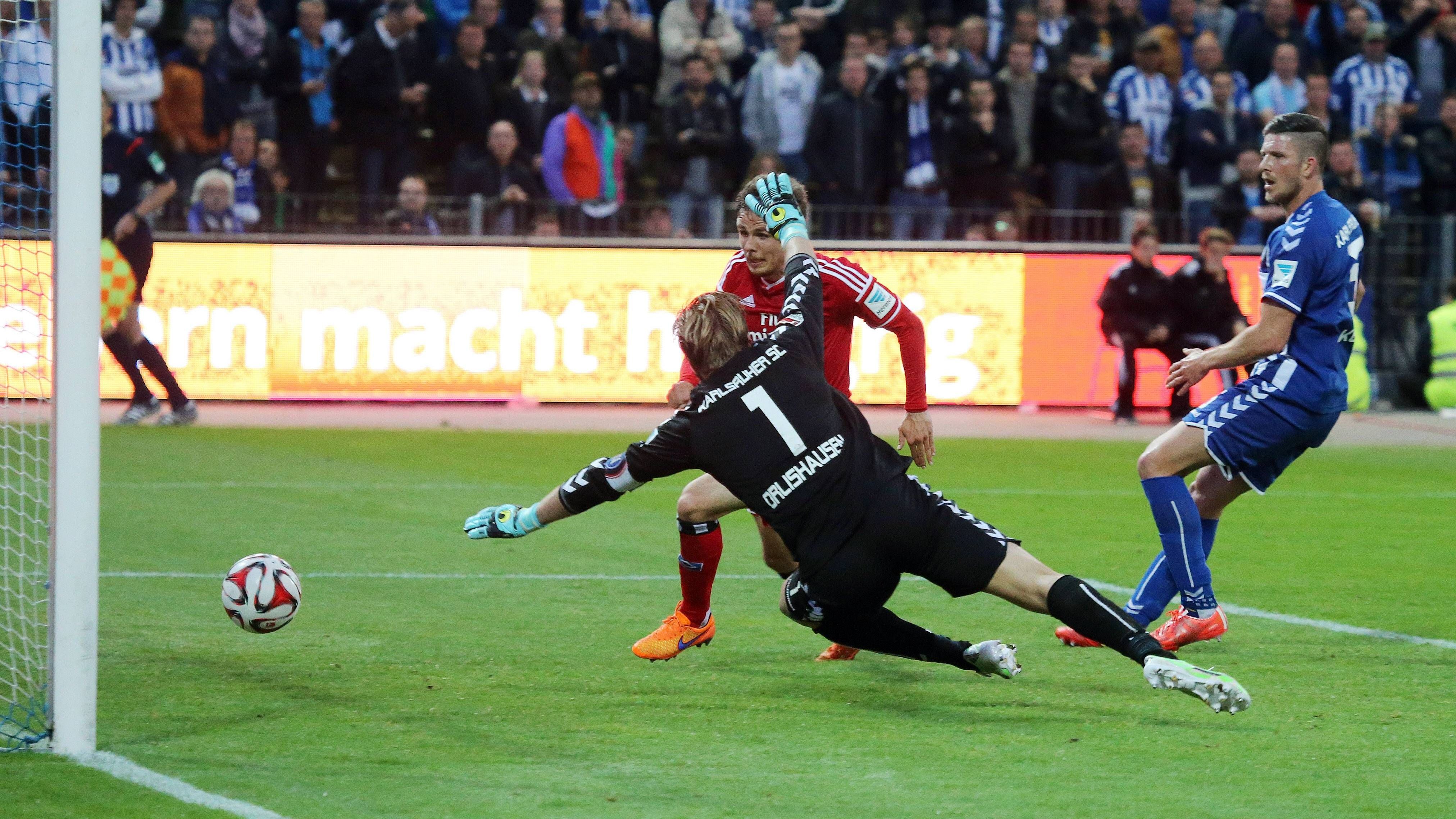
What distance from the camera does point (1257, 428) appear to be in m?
6.57

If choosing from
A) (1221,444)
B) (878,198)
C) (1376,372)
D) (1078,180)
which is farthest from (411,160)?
(1221,444)

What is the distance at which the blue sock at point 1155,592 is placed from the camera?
6.95 meters

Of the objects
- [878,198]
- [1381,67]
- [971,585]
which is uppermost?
[1381,67]

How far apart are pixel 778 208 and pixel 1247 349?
171 cm

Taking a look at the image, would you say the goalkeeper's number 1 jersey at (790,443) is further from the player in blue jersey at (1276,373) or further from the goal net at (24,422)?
the goal net at (24,422)

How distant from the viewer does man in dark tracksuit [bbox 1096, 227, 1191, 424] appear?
15.9m

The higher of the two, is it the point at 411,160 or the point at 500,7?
the point at 500,7

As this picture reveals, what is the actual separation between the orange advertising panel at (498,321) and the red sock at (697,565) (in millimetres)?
9114

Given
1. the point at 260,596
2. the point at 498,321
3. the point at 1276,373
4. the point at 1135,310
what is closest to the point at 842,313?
the point at 1276,373

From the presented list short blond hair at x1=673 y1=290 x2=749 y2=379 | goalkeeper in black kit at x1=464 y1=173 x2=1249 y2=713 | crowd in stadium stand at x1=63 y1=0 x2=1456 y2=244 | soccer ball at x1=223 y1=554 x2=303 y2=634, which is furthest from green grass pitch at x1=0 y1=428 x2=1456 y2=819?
crowd in stadium stand at x1=63 y1=0 x2=1456 y2=244

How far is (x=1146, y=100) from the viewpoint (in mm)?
18219

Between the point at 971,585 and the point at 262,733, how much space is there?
2.20 m

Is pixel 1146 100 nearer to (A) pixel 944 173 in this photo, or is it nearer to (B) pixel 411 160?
(A) pixel 944 173

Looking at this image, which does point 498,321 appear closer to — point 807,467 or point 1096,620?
point 807,467
